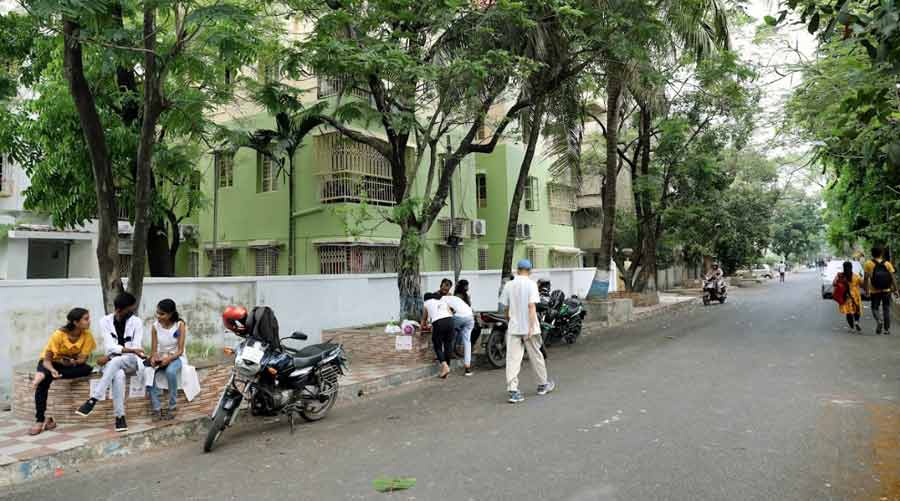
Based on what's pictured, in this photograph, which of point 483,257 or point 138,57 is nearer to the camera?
point 138,57

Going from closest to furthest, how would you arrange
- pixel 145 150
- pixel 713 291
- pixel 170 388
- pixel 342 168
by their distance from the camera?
1. pixel 170 388
2. pixel 145 150
3. pixel 342 168
4. pixel 713 291

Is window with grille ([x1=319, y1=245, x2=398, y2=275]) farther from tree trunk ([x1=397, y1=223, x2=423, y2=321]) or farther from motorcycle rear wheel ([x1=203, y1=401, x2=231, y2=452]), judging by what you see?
motorcycle rear wheel ([x1=203, y1=401, x2=231, y2=452])

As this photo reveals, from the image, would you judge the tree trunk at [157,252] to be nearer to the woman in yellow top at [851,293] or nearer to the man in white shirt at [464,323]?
the man in white shirt at [464,323]

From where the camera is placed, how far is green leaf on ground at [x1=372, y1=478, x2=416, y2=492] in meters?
4.60

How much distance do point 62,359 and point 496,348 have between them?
21.7 ft

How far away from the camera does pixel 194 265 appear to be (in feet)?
68.8

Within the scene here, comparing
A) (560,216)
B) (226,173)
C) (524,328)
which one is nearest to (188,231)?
(226,173)

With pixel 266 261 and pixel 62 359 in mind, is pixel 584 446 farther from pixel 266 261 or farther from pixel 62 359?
pixel 266 261

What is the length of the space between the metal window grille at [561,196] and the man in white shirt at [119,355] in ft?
72.5

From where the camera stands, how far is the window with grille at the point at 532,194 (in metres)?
26.0

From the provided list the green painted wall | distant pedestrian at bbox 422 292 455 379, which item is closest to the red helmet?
distant pedestrian at bbox 422 292 455 379

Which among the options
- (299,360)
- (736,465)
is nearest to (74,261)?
(299,360)

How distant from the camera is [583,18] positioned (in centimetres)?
1134

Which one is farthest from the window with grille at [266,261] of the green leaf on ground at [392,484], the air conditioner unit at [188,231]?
the green leaf on ground at [392,484]
